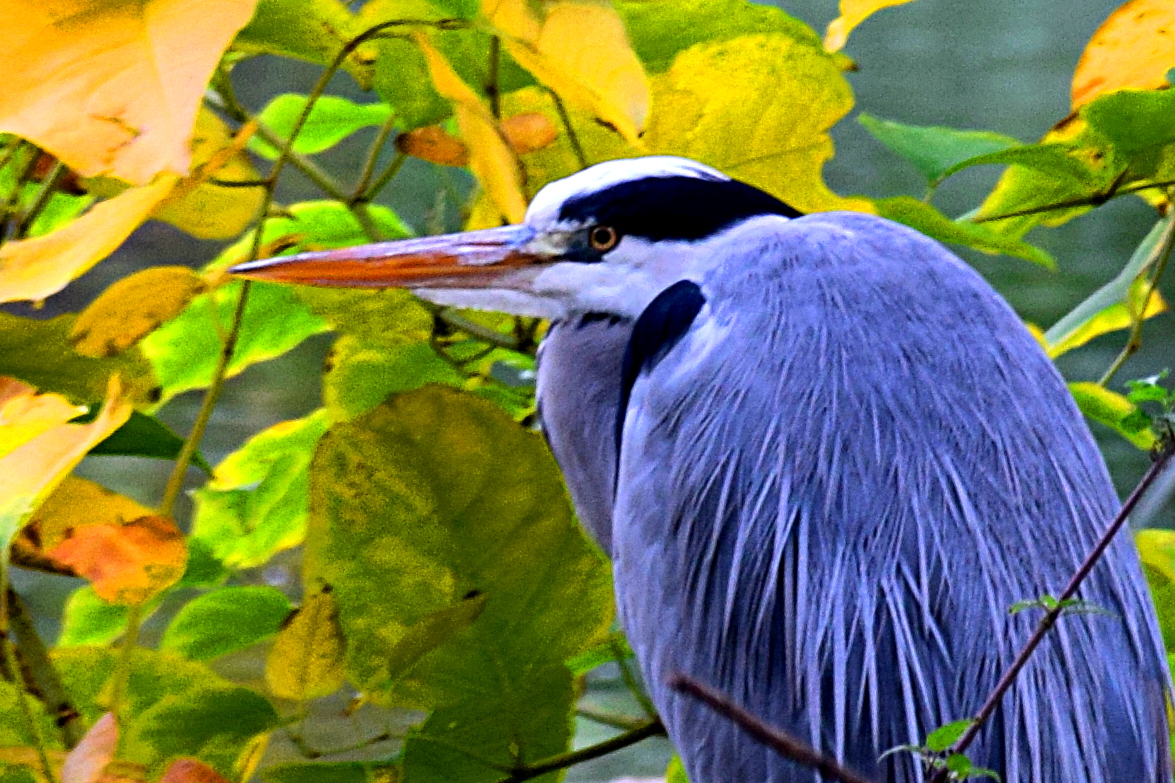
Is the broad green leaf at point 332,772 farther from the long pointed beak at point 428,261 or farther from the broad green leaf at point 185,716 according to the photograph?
the long pointed beak at point 428,261

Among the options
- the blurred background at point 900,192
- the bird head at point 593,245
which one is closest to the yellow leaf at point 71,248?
the bird head at point 593,245

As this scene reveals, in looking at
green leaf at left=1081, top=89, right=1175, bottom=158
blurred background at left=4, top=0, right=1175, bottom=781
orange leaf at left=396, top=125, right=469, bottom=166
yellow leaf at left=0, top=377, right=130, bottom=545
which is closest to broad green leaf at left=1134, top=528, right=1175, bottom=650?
green leaf at left=1081, top=89, right=1175, bottom=158

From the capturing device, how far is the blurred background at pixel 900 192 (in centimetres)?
230

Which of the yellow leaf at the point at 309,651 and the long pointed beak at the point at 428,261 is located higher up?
the long pointed beak at the point at 428,261

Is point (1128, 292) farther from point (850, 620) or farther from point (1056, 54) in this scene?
point (1056, 54)

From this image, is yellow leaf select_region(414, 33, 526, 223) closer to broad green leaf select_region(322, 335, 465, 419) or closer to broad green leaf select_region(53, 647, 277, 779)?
broad green leaf select_region(322, 335, 465, 419)

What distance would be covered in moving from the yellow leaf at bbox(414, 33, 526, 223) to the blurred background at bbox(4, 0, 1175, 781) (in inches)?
39.9

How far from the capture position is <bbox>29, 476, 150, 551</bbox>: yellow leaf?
24.6 inches

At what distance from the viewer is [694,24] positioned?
0.74m

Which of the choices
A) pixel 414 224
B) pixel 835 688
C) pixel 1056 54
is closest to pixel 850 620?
pixel 835 688

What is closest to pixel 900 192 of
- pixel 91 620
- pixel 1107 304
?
pixel 1107 304

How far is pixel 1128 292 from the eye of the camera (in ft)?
2.82

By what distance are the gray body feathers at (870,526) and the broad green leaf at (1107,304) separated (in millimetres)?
200

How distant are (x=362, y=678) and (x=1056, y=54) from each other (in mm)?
4170
